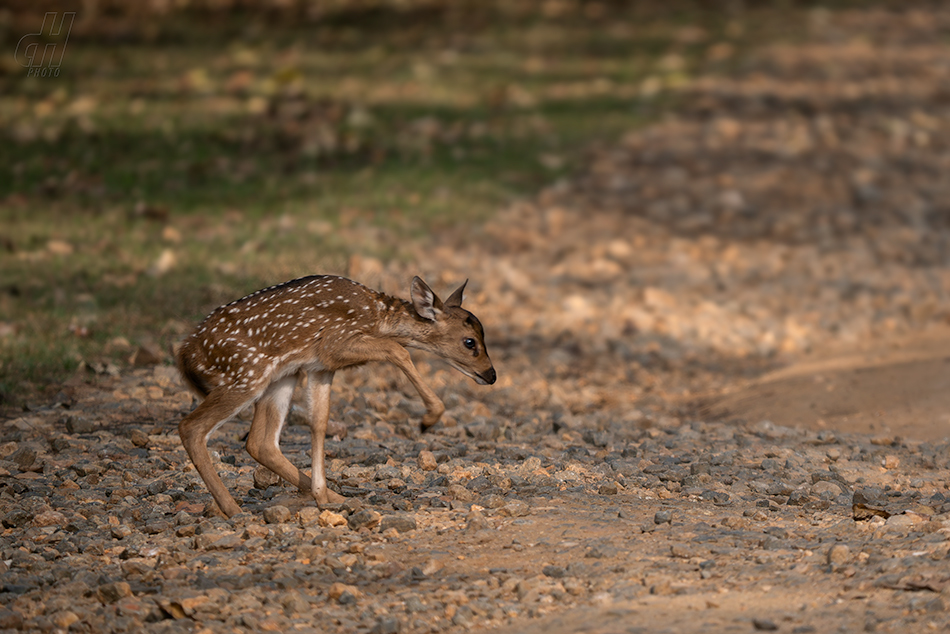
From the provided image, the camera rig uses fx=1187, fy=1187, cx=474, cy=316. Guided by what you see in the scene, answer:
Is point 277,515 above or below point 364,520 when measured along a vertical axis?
below

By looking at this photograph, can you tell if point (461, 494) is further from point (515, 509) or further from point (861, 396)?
point (861, 396)

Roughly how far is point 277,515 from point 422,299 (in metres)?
1.47

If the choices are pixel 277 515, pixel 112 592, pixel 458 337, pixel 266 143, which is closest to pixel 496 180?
pixel 266 143

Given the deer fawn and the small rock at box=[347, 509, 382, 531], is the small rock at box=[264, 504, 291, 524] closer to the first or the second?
the deer fawn

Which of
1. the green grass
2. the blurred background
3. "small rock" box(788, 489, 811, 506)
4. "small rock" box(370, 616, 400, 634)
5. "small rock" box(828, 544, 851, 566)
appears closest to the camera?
"small rock" box(370, 616, 400, 634)

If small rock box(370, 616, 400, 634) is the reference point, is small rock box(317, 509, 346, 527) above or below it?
below

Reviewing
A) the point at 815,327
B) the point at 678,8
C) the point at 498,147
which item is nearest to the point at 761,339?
the point at 815,327

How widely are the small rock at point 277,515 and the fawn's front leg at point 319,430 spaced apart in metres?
0.25

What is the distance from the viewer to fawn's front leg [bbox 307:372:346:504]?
19.6 ft

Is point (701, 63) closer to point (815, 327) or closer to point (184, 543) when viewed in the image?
point (815, 327)

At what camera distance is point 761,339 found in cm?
1038

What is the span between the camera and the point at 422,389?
6.19m

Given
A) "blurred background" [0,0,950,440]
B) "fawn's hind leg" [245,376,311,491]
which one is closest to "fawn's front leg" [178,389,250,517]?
"fawn's hind leg" [245,376,311,491]

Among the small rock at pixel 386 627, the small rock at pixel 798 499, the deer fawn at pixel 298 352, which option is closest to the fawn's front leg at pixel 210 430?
the deer fawn at pixel 298 352
